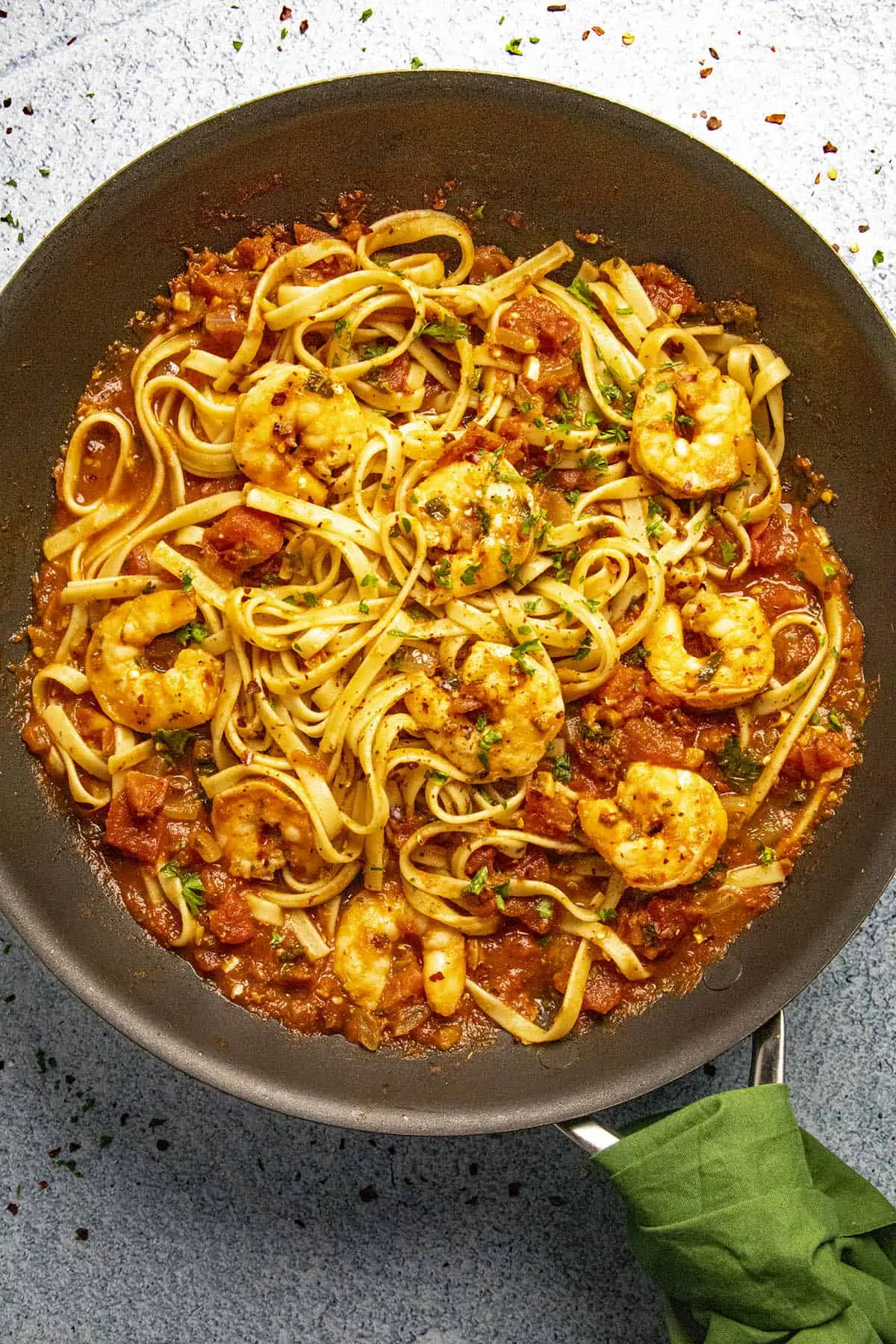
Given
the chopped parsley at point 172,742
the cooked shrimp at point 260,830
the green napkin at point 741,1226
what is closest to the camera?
the green napkin at point 741,1226

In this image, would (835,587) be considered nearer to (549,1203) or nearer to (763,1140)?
(763,1140)

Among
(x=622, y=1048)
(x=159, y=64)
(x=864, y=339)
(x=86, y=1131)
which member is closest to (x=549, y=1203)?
(x=622, y=1048)

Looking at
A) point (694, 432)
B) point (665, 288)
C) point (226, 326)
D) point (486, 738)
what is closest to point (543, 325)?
point (665, 288)

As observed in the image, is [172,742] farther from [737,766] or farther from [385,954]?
[737,766]

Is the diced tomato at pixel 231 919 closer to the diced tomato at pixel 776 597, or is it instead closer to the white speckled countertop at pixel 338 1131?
the white speckled countertop at pixel 338 1131

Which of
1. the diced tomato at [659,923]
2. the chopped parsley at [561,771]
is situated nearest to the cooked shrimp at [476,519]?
the chopped parsley at [561,771]

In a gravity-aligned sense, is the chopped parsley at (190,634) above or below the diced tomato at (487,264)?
below

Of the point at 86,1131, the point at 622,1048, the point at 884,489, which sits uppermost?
the point at 884,489
